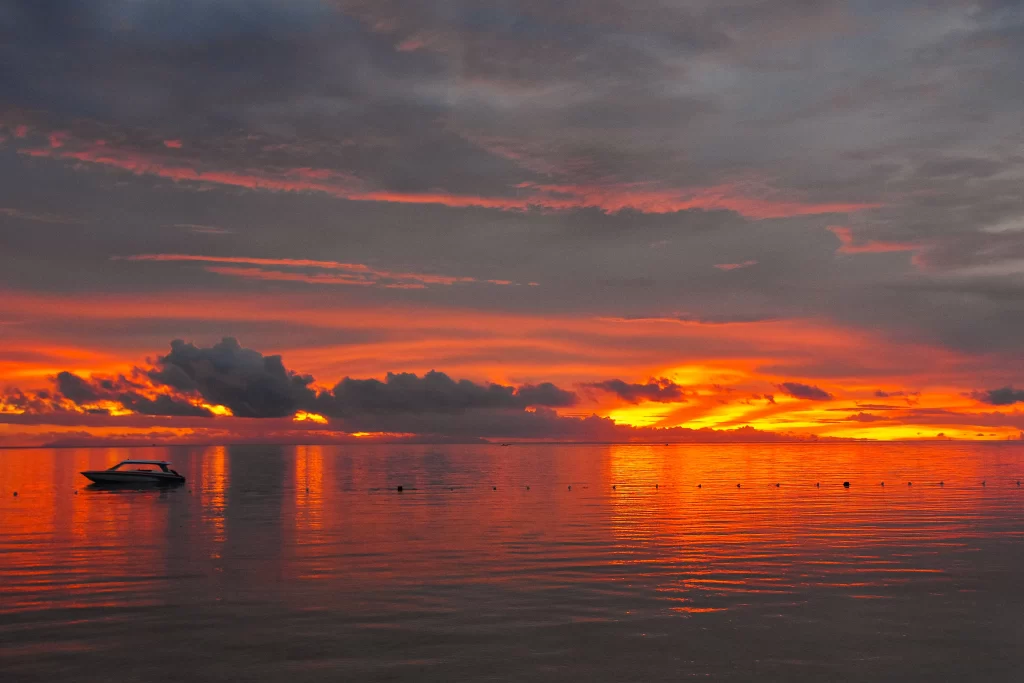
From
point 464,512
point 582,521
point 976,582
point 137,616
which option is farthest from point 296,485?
point 976,582

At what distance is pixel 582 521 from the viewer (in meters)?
66.4

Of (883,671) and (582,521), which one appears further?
(582,521)

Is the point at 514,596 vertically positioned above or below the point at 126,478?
above

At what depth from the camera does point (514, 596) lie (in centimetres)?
3491

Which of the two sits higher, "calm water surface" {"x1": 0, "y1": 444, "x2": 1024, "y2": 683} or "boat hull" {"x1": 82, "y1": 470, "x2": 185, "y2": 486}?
"calm water surface" {"x1": 0, "y1": 444, "x2": 1024, "y2": 683}

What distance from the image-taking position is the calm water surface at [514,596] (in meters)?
25.3

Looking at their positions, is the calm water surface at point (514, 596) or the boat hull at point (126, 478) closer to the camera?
the calm water surface at point (514, 596)

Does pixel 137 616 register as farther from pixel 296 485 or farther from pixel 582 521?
pixel 296 485

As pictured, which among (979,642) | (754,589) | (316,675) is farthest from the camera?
(754,589)

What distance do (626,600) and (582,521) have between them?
107 feet

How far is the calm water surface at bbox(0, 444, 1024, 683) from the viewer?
2530 cm

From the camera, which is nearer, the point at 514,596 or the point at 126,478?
the point at 514,596

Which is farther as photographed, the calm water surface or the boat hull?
the boat hull

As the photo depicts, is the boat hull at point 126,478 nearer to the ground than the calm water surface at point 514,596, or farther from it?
nearer to the ground
